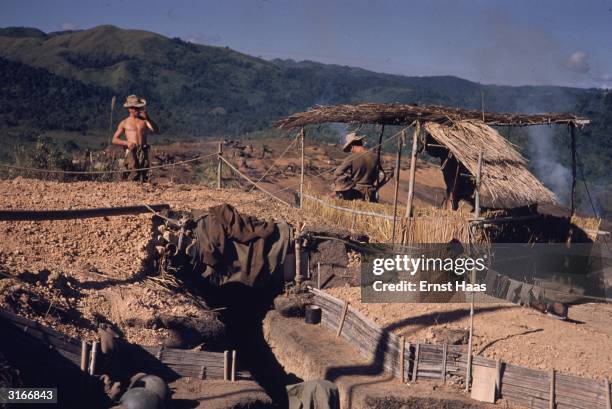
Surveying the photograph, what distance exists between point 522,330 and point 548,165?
23.6 metres

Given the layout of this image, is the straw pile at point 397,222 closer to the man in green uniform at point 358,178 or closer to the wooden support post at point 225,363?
the man in green uniform at point 358,178

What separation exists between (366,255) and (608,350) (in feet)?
12.9

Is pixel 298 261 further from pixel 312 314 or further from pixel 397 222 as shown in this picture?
pixel 397 222

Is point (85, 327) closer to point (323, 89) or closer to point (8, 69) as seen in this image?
point (8, 69)

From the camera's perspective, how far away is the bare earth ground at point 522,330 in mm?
7770

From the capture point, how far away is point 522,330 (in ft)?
28.1

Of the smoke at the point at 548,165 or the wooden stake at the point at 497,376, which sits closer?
the wooden stake at the point at 497,376

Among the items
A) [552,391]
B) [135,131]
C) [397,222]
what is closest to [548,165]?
[397,222]

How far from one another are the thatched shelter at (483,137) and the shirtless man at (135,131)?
3489mm

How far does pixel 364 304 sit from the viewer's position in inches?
390

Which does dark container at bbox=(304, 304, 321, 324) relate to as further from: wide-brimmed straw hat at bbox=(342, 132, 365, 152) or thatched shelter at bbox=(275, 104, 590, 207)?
wide-brimmed straw hat at bbox=(342, 132, 365, 152)

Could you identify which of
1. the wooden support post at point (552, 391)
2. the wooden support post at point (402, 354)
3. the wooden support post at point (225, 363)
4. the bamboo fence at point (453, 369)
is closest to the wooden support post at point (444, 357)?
the bamboo fence at point (453, 369)

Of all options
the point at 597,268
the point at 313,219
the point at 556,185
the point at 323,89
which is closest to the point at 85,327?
the point at 313,219

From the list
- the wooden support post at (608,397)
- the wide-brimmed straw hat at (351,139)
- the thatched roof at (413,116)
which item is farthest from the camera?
the wide-brimmed straw hat at (351,139)
